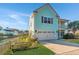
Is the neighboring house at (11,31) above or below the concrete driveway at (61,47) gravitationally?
above

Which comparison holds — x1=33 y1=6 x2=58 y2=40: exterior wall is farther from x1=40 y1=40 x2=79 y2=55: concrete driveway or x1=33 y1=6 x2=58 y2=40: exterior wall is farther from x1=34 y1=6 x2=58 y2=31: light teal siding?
x1=40 y1=40 x2=79 y2=55: concrete driveway

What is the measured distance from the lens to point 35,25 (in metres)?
7.99

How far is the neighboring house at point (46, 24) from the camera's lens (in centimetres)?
795

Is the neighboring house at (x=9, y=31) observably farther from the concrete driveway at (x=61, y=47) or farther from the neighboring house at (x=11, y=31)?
the concrete driveway at (x=61, y=47)

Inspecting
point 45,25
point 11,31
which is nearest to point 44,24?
point 45,25

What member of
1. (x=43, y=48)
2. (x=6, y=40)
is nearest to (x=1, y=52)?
(x=6, y=40)

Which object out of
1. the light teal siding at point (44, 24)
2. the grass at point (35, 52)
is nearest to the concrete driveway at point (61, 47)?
the grass at point (35, 52)

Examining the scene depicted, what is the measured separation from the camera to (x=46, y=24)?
26.3ft

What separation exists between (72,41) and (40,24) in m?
0.65

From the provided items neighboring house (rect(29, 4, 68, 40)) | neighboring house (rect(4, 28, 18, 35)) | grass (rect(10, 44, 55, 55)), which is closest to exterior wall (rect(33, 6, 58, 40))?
neighboring house (rect(29, 4, 68, 40))

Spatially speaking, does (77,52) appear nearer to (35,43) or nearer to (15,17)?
(35,43)

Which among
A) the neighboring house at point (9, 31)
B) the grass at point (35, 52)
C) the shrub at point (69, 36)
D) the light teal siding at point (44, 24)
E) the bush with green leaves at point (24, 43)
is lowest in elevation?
the grass at point (35, 52)
